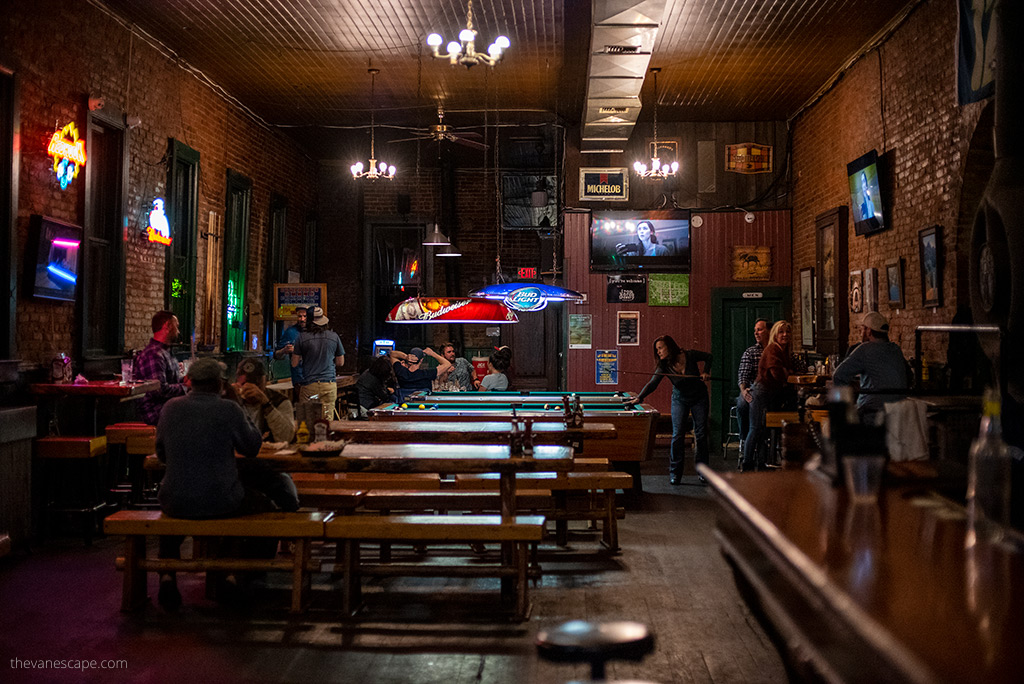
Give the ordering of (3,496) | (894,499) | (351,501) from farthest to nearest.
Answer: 1. (3,496)
2. (351,501)
3. (894,499)

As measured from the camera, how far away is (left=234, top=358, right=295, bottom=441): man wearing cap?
19.2 ft

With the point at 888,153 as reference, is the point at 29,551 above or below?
below

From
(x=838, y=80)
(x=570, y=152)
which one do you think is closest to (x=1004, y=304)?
(x=838, y=80)

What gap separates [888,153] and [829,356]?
233cm

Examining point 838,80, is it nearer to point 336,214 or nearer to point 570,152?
point 570,152

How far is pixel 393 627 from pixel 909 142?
20.8ft

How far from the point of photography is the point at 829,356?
9844 millimetres

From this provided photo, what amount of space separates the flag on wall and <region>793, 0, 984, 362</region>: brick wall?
30cm

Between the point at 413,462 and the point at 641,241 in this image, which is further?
the point at 641,241

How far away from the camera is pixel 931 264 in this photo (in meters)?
7.56

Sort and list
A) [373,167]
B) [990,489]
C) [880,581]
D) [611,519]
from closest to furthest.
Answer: [880,581] < [990,489] < [611,519] < [373,167]

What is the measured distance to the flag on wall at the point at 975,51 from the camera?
605cm

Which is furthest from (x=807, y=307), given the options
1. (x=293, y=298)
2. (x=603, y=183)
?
(x=293, y=298)

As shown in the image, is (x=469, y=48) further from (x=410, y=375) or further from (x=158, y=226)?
(x=410, y=375)
